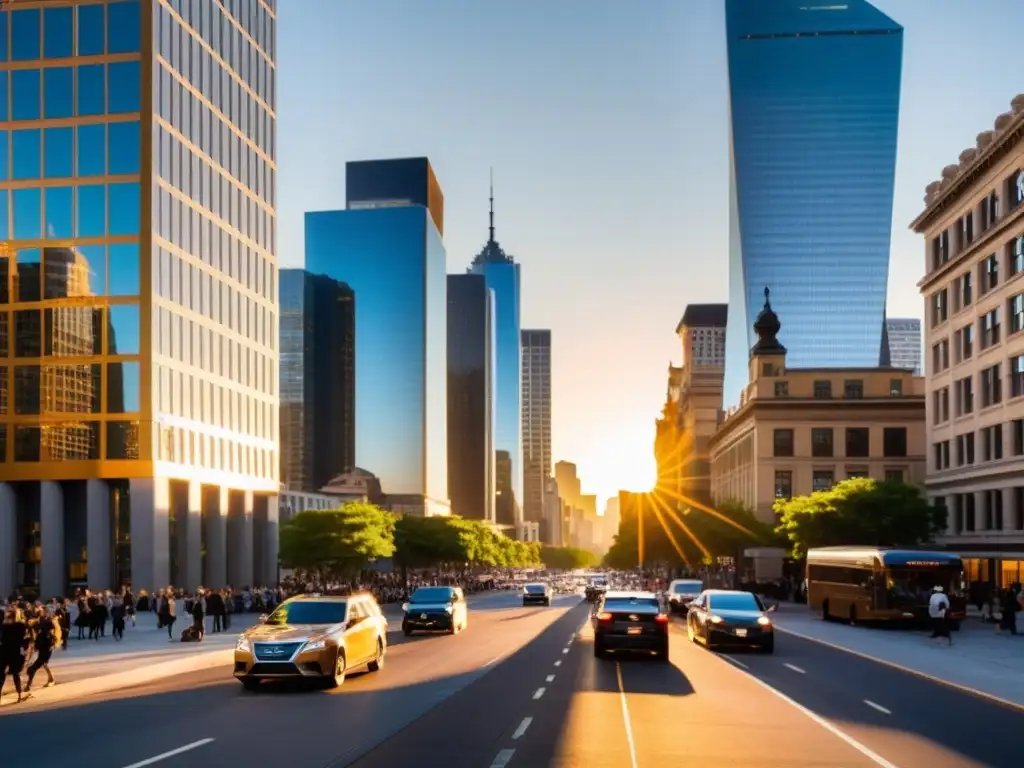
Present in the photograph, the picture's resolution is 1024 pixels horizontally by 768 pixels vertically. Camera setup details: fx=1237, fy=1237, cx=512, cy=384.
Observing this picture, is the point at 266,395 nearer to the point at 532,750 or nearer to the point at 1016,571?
the point at 1016,571

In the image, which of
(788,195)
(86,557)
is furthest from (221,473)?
(788,195)

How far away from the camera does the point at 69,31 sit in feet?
265

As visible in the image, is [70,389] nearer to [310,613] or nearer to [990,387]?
[990,387]

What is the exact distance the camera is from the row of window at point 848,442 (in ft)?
369

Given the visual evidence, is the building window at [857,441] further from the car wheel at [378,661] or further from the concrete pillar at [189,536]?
the car wheel at [378,661]

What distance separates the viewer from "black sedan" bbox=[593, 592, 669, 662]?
30859 millimetres

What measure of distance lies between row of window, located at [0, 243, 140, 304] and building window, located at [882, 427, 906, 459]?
2668 inches

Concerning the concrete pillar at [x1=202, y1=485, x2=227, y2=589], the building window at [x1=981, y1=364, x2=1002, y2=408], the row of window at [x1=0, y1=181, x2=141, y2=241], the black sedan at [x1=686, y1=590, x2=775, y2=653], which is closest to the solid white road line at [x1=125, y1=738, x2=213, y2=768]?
the black sedan at [x1=686, y1=590, x2=775, y2=653]

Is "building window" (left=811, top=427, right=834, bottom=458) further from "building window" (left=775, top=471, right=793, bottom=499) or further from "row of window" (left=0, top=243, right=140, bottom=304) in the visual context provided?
"row of window" (left=0, top=243, right=140, bottom=304)

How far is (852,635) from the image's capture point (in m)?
45.5

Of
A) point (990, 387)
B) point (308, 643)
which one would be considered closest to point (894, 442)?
point (990, 387)

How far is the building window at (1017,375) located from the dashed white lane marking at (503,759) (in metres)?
56.6

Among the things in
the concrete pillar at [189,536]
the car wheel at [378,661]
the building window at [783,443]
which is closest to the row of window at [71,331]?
the concrete pillar at [189,536]

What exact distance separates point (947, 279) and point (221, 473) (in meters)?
52.0
